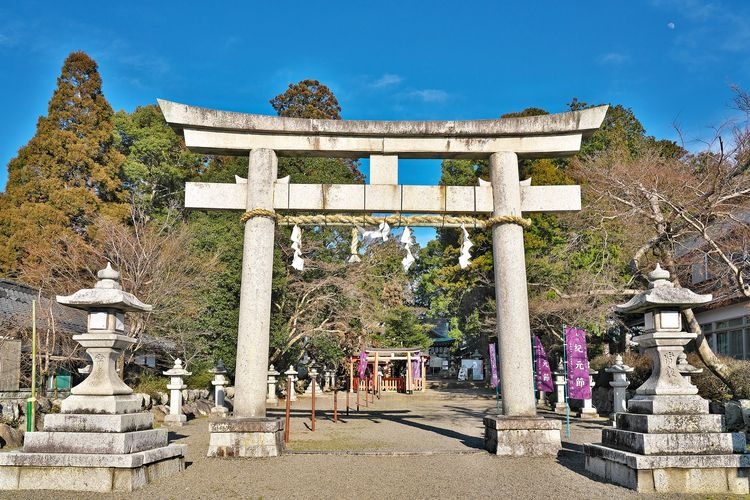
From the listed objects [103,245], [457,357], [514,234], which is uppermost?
[103,245]

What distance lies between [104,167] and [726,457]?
2619 cm

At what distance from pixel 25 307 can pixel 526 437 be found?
14.6 meters

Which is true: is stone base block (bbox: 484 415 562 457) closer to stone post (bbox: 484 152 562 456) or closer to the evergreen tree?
stone post (bbox: 484 152 562 456)

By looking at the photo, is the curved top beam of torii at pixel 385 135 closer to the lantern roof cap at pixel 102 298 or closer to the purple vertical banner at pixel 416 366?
the lantern roof cap at pixel 102 298

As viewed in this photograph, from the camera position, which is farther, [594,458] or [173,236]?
[173,236]

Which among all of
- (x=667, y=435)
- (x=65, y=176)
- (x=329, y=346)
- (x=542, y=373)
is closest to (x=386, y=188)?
(x=667, y=435)

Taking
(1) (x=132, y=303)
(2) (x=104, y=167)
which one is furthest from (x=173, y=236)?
(1) (x=132, y=303)

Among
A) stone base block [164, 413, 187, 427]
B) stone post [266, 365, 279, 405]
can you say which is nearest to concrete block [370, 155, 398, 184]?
stone base block [164, 413, 187, 427]

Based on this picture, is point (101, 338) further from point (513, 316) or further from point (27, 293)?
point (27, 293)

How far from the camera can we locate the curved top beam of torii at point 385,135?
10023 millimetres

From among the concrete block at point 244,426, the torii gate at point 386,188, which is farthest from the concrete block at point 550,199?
the concrete block at point 244,426

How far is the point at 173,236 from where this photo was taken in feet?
71.3

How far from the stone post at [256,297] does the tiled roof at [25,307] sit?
8.88 meters

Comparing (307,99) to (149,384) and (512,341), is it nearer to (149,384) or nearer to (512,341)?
(149,384)
